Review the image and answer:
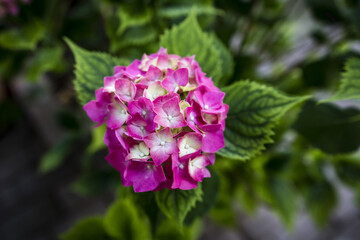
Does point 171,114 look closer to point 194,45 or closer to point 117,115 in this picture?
point 117,115

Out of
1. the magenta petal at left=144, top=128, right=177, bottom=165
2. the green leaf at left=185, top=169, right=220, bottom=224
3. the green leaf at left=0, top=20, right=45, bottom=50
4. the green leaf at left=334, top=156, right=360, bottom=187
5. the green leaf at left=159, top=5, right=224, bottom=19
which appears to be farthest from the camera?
the green leaf at left=334, top=156, right=360, bottom=187

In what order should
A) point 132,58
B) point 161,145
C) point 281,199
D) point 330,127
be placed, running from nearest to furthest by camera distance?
point 161,145, point 330,127, point 132,58, point 281,199

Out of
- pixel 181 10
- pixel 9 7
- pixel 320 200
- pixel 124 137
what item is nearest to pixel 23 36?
pixel 9 7

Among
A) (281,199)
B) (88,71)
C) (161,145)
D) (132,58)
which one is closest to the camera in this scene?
(161,145)

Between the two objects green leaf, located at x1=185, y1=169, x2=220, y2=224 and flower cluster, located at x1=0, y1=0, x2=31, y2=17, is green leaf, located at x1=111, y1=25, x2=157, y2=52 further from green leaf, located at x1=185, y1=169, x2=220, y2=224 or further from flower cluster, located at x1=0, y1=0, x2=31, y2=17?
green leaf, located at x1=185, y1=169, x2=220, y2=224

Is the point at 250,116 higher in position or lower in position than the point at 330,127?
higher

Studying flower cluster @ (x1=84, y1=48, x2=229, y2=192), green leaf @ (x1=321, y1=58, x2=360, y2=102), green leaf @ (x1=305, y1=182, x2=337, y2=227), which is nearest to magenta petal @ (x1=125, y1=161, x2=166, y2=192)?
flower cluster @ (x1=84, y1=48, x2=229, y2=192)
